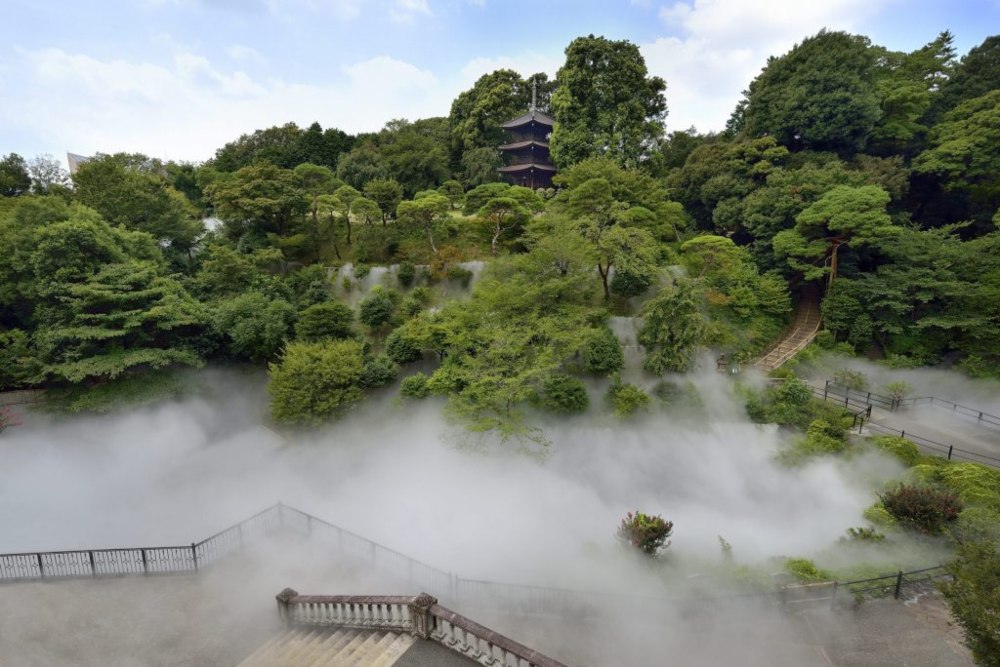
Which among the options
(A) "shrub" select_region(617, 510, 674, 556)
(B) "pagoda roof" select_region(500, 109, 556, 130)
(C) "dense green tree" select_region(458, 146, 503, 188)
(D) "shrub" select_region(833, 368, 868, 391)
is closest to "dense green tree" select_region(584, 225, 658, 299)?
(D) "shrub" select_region(833, 368, 868, 391)

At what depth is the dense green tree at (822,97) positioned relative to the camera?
24.0 meters

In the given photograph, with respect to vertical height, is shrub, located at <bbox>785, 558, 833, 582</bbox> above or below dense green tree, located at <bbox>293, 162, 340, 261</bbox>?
below

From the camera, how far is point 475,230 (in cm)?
2416

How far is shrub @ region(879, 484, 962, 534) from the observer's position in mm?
10484

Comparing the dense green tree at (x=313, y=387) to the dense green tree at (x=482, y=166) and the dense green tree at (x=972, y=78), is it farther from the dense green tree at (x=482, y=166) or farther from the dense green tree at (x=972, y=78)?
the dense green tree at (x=972, y=78)

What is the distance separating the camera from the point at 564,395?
16719 millimetres

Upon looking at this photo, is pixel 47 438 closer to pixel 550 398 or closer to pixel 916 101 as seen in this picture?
pixel 550 398

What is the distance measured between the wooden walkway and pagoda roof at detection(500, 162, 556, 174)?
19.2m

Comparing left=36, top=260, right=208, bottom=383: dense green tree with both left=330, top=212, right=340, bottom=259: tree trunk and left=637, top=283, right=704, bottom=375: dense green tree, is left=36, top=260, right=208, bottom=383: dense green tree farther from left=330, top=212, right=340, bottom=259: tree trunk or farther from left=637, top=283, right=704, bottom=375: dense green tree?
left=637, top=283, right=704, bottom=375: dense green tree

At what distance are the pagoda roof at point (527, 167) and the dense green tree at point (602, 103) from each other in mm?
3895

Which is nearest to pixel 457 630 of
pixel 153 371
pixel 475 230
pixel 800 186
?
pixel 153 371

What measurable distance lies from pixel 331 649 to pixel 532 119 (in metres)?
33.8

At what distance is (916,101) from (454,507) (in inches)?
1311

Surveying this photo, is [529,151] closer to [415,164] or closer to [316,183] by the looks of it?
[415,164]
